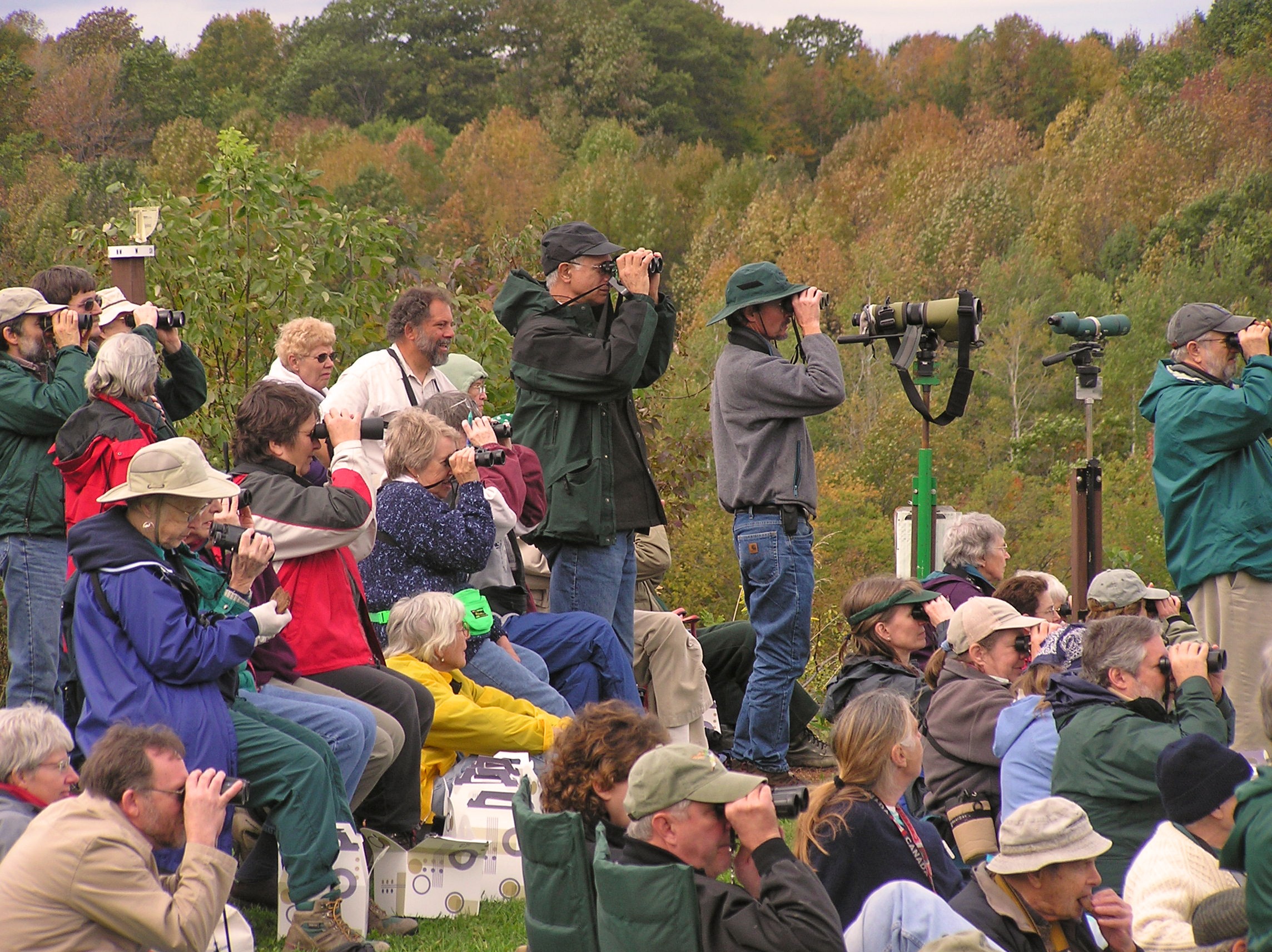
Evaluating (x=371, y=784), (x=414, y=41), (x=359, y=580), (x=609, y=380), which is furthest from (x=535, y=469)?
(x=414, y=41)

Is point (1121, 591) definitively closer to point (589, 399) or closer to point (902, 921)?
point (589, 399)

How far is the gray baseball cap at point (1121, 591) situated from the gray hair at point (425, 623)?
2186 millimetres

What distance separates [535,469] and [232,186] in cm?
352

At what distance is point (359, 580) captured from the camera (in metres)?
4.40

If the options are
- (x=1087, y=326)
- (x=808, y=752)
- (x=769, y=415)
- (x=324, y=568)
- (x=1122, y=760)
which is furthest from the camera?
(x=1087, y=326)

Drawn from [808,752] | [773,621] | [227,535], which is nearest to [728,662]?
[808,752]

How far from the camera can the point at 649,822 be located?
2705 mm

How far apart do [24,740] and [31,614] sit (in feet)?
6.71

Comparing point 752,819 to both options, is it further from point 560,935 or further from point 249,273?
point 249,273

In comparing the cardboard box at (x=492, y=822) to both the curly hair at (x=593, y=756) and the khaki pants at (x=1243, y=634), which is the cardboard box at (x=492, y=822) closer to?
the curly hair at (x=593, y=756)

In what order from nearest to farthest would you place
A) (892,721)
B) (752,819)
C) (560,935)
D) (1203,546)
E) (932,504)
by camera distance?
(752,819)
(560,935)
(892,721)
(1203,546)
(932,504)

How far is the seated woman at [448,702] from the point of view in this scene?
14.5ft

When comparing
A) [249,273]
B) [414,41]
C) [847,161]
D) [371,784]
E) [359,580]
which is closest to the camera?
[371,784]

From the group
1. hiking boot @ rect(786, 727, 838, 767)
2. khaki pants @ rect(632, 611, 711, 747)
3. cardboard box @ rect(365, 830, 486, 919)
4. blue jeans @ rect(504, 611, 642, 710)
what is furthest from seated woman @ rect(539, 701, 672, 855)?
hiking boot @ rect(786, 727, 838, 767)
